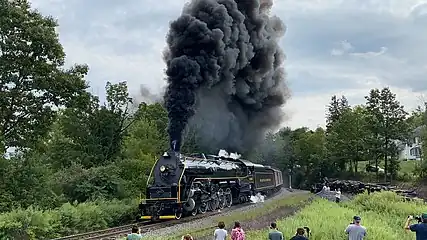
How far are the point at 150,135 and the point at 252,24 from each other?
12.8 meters

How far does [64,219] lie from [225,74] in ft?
57.2

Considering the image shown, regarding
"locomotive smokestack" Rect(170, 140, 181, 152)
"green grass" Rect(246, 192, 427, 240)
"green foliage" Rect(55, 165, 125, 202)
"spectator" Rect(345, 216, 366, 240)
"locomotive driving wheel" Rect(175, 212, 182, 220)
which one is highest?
"locomotive smokestack" Rect(170, 140, 181, 152)

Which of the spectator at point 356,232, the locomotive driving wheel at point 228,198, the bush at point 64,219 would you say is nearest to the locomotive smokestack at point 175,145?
the bush at point 64,219

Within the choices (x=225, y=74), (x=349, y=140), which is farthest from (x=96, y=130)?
→ (x=349, y=140)

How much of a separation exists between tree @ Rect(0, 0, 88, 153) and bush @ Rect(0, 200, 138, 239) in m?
5.53

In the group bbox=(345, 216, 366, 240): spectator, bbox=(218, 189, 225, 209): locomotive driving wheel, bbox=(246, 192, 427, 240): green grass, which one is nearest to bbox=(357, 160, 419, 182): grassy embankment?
bbox=(246, 192, 427, 240): green grass

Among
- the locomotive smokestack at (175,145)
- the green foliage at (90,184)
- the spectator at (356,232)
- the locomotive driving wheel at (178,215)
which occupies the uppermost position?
the locomotive smokestack at (175,145)

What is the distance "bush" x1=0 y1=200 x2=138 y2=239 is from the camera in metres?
18.5

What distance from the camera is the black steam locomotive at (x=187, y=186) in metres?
23.6

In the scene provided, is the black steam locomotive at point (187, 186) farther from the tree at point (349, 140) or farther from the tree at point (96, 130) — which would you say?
the tree at point (349, 140)

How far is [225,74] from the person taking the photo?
117 feet

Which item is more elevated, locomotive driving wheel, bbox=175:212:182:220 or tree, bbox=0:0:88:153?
tree, bbox=0:0:88:153

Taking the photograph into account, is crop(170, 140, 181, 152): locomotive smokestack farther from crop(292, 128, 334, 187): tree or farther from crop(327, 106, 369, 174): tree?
crop(292, 128, 334, 187): tree

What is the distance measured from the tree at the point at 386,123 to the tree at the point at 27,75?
1635 inches
